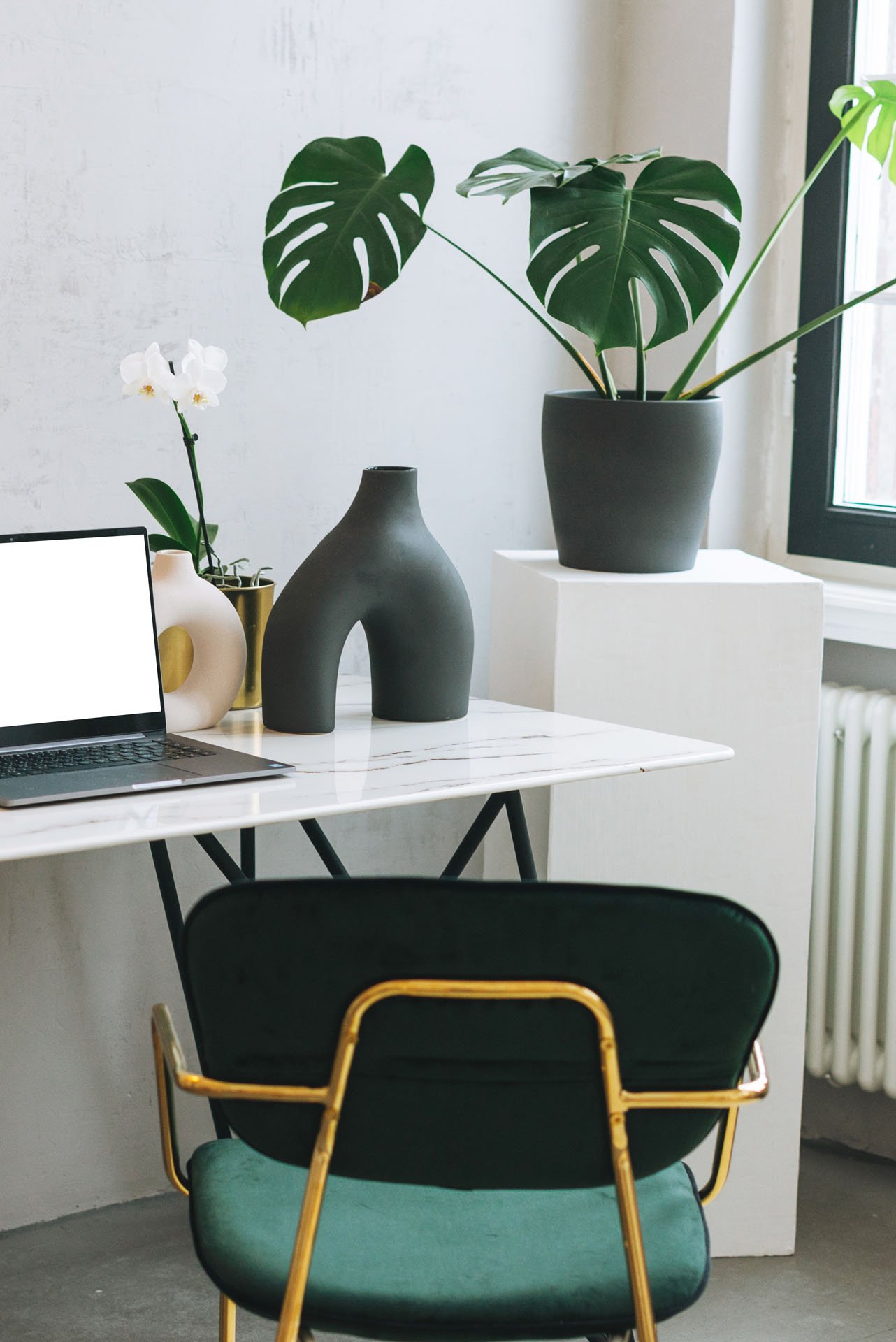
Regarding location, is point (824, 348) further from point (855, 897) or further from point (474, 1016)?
point (474, 1016)

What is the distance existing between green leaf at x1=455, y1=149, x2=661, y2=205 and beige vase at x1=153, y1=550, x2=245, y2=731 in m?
0.60

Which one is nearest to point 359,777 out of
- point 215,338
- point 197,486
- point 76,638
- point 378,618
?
point 378,618

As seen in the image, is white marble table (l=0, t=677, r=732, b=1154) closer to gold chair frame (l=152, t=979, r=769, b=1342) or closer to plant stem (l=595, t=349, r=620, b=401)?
gold chair frame (l=152, t=979, r=769, b=1342)

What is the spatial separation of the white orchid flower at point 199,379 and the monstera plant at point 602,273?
0.13 meters

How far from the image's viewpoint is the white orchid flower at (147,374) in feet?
6.18

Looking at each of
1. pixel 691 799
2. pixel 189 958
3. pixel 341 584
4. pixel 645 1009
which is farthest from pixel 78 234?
pixel 645 1009

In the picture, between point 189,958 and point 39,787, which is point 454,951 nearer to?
point 189,958

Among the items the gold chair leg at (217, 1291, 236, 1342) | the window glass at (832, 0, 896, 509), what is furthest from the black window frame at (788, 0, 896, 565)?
the gold chair leg at (217, 1291, 236, 1342)

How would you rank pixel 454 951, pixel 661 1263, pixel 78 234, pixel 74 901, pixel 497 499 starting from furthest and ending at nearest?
pixel 497 499, pixel 74 901, pixel 78 234, pixel 661 1263, pixel 454 951

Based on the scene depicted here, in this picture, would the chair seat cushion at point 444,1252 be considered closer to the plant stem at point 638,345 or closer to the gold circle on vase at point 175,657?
the gold circle on vase at point 175,657

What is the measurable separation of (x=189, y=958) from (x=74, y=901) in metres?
1.18

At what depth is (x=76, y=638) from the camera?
1792 millimetres

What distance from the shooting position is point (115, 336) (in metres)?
2.14

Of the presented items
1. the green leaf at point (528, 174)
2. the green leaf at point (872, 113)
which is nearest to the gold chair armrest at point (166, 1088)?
the green leaf at point (528, 174)
